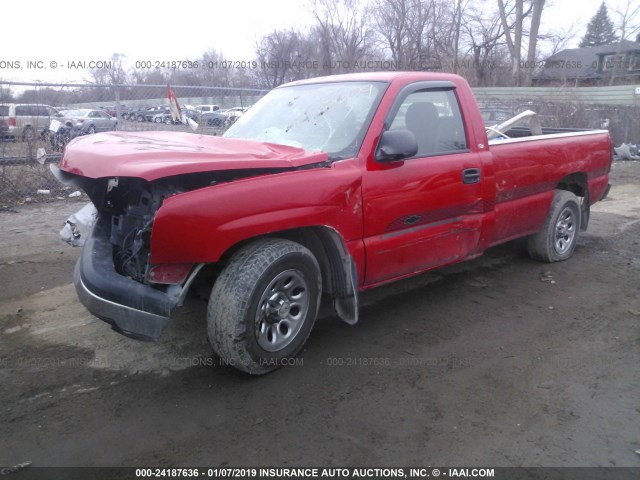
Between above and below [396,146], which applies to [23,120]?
above

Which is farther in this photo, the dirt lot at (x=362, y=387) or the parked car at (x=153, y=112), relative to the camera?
the parked car at (x=153, y=112)

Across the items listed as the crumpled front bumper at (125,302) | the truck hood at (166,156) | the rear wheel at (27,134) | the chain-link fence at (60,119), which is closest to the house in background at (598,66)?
the chain-link fence at (60,119)

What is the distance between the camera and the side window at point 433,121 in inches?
158

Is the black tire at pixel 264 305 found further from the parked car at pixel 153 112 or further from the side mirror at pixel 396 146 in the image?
the parked car at pixel 153 112

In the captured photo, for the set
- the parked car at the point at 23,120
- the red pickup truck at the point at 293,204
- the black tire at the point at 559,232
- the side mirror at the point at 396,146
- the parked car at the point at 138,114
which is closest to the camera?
the red pickup truck at the point at 293,204

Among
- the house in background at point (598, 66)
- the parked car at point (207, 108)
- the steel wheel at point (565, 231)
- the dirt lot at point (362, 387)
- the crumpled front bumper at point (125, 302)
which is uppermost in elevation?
the house in background at point (598, 66)

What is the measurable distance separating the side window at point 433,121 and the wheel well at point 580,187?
1961 millimetres

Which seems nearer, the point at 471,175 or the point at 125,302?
the point at 125,302

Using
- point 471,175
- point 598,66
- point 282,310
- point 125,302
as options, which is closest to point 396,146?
point 471,175

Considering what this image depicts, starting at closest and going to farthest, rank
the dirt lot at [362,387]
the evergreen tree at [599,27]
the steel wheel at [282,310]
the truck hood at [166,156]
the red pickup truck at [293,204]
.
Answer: the dirt lot at [362,387] → the truck hood at [166,156] → the red pickup truck at [293,204] → the steel wheel at [282,310] → the evergreen tree at [599,27]

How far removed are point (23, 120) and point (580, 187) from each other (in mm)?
7859

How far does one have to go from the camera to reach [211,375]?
3.31 m

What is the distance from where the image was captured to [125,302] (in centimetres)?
293

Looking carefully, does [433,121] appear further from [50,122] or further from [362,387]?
[50,122]
